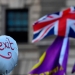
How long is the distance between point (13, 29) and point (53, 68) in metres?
10.5

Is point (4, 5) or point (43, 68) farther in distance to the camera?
point (4, 5)

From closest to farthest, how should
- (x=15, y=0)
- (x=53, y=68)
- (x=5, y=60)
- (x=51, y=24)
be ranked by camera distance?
1. (x=5, y=60)
2. (x=53, y=68)
3. (x=51, y=24)
4. (x=15, y=0)

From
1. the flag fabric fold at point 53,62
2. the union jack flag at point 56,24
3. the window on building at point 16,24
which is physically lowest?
the window on building at point 16,24

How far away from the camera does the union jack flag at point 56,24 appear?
31.6 feet

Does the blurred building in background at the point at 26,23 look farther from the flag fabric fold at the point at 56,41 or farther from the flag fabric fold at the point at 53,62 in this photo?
Answer: the flag fabric fold at the point at 53,62

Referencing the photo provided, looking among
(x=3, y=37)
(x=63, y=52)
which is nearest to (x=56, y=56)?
(x=63, y=52)

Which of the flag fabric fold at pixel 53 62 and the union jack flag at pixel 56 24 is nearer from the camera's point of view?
the flag fabric fold at pixel 53 62

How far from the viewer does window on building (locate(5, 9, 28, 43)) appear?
19.1 meters

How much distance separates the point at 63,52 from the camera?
9.27 metres

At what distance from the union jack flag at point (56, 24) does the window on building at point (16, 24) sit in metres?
9.35

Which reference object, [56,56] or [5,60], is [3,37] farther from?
[56,56]

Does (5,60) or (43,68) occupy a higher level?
(5,60)

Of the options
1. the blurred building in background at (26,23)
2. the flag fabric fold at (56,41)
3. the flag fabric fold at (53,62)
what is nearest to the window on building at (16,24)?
the blurred building in background at (26,23)

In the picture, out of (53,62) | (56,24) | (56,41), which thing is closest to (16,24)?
(56,24)
